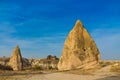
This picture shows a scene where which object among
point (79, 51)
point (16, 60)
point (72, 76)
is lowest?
point (72, 76)

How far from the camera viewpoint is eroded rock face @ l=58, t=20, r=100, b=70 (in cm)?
4066

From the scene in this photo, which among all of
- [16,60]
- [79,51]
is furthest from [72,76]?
[16,60]

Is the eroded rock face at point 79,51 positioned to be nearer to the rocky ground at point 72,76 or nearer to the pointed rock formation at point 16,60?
the rocky ground at point 72,76

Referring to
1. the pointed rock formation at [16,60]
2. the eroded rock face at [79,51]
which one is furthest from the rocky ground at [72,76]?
the pointed rock formation at [16,60]

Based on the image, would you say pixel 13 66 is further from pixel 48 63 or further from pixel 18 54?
pixel 48 63

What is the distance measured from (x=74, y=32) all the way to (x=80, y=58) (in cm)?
474

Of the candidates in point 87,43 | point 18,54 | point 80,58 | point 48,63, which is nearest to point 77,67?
point 80,58

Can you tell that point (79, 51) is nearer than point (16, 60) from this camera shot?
Yes

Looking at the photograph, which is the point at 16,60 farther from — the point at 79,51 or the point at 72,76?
the point at 72,76

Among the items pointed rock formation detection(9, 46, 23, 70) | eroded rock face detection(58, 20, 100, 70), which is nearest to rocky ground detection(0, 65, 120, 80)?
eroded rock face detection(58, 20, 100, 70)

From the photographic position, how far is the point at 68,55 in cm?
4225

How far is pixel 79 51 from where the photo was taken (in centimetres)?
4156

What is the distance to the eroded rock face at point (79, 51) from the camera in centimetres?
4066

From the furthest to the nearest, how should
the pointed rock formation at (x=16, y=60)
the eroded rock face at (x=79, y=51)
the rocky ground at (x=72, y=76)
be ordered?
the pointed rock formation at (x=16, y=60) → the eroded rock face at (x=79, y=51) → the rocky ground at (x=72, y=76)
